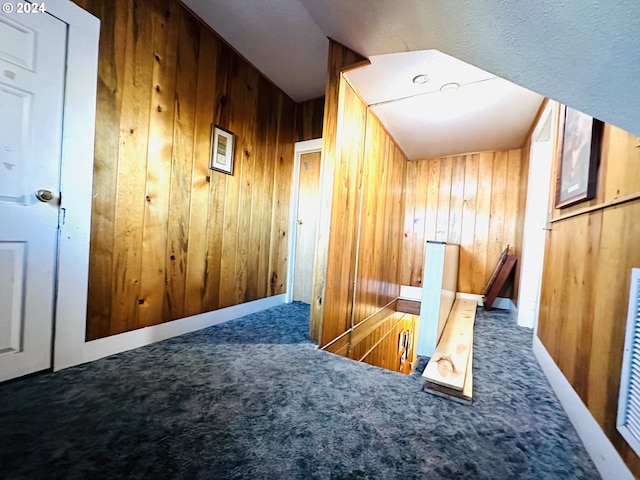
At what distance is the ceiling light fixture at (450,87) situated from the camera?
1.81 meters

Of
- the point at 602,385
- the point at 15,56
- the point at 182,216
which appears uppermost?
the point at 15,56

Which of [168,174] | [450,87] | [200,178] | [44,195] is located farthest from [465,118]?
[44,195]

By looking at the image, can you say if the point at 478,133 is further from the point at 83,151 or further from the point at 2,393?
the point at 2,393

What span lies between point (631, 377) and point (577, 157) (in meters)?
1.08

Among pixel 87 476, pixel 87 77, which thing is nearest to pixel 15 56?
pixel 87 77

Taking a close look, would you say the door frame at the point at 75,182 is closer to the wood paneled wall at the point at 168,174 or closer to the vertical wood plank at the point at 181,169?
the wood paneled wall at the point at 168,174

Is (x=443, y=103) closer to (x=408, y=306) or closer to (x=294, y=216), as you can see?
(x=294, y=216)

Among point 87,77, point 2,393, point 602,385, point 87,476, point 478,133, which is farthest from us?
point 478,133

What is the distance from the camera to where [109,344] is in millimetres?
1486

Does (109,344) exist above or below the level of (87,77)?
below

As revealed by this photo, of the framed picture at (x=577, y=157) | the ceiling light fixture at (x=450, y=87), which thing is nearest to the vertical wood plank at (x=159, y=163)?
the ceiling light fixture at (x=450, y=87)

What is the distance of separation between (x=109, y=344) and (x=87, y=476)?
92cm

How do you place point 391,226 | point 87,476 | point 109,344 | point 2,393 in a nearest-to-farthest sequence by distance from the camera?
point 87,476 < point 2,393 < point 109,344 < point 391,226

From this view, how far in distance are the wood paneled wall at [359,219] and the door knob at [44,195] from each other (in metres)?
1.48
